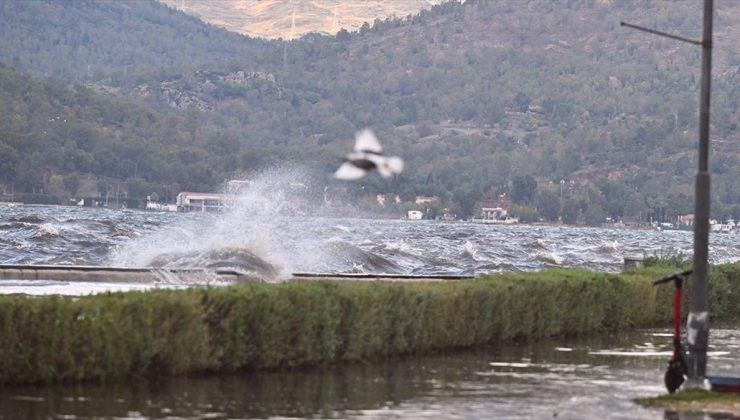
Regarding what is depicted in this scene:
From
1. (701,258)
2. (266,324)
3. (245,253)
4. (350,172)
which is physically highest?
(350,172)

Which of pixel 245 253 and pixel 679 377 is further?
pixel 245 253

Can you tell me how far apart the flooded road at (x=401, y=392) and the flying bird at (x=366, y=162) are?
2621 millimetres

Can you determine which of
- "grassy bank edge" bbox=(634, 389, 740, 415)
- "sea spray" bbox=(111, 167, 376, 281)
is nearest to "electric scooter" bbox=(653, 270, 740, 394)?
"grassy bank edge" bbox=(634, 389, 740, 415)

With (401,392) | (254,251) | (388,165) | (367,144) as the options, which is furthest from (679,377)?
(254,251)

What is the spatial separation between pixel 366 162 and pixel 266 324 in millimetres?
4689

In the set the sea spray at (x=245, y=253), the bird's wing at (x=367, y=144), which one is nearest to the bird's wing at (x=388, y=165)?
the bird's wing at (x=367, y=144)

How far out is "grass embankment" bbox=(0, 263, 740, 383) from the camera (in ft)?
61.6

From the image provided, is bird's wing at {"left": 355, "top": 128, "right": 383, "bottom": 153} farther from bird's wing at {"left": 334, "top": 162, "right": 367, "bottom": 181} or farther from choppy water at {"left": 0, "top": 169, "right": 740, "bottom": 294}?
choppy water at {"left": 0, "top": 169, "right": 740, "bottom": 294}

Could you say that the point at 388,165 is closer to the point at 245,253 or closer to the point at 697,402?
the point at 697,402

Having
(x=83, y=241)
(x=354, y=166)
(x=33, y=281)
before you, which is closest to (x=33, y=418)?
(x=354, y=166)

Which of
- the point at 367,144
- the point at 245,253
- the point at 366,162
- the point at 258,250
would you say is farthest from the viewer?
the point at 258,250

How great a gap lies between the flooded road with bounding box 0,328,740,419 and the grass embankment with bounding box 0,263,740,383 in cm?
26

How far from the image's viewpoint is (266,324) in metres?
21.2

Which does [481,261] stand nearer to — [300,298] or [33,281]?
[33,281]
